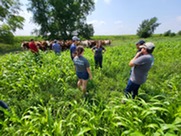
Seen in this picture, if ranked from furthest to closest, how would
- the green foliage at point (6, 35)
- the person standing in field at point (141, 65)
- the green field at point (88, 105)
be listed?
1. the green foliage at point (6, 35)
2. the person standing in field at point (141, 65)
3. the green field at point (88, 105)

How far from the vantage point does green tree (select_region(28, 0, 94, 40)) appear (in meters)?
33.5

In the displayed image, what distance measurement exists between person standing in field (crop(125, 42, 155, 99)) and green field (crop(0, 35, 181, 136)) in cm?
32

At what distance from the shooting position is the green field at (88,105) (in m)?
2.88

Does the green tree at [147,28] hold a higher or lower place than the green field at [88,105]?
lower

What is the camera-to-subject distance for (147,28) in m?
52.5

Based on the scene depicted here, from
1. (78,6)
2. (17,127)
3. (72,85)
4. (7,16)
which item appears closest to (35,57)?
(72,85)

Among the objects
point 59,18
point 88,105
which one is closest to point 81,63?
point 88,105

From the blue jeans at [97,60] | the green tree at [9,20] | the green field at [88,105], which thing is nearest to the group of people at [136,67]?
the green field at [88,105]

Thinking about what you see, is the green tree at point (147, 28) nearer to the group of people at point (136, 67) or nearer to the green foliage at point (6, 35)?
the green foliage at point (6, 35)

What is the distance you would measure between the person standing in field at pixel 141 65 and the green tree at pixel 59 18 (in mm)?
30563

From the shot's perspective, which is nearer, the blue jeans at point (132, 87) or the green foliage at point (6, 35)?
the blue jeans at point (132, 87)

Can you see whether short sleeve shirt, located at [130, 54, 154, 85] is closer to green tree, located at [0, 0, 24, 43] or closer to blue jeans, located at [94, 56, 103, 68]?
blue jeans, located at [94, 56, 103, 68]

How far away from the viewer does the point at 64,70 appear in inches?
253

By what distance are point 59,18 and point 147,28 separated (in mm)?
27403
